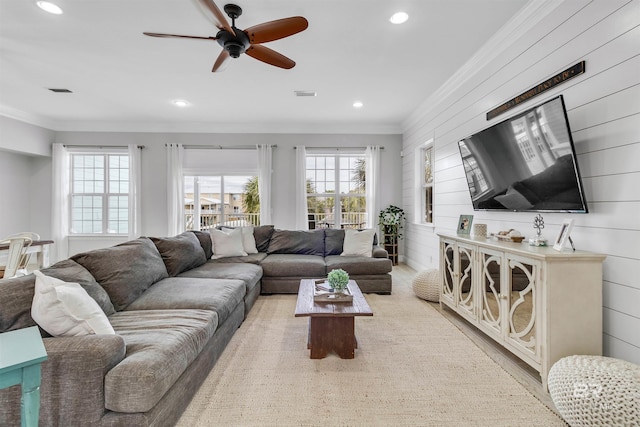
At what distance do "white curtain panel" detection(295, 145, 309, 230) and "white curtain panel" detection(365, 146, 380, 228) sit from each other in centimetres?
126

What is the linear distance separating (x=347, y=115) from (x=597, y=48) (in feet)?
12.3

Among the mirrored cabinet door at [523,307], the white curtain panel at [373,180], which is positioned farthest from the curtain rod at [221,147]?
the mirrored cabinet door at [523,307]

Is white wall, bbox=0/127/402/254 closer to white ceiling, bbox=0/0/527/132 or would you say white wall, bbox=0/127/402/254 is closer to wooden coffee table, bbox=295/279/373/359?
white ceiling, bbox=0/0/527/132

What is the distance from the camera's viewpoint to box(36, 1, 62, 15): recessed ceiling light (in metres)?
2.44

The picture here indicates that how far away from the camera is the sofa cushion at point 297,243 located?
4.56 m

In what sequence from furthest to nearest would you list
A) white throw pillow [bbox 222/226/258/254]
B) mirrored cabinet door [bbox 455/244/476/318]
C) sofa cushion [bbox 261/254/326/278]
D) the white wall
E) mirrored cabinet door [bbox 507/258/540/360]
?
the white wall → white throw pillow [bbox 222/226/258/254] → sofa cushion [bbox 261/254/326/278] → mirrored cabinet door [bbox 455/244/476/318] → mirrored cabinet door [bbox 507/258/540/360]

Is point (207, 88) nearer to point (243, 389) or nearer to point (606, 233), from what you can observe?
point (243, 389)

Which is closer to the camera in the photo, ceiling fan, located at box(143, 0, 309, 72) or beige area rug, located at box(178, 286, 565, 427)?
beige area rug, located at box(178, 286, 565, 427)

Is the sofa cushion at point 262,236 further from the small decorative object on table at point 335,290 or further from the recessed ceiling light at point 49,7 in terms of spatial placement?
the recessed ceiling light at point 49,7

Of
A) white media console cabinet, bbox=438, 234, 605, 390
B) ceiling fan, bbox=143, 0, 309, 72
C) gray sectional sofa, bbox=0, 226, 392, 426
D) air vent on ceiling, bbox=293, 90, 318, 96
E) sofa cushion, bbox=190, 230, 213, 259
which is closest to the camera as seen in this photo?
gray sectional sofa, bbox=0, 226, 392, 426

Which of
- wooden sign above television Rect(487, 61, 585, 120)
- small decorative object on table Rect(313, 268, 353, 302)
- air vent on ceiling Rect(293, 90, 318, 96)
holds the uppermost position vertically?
air vent on ceiling Rect(293, 90, 318, 96)

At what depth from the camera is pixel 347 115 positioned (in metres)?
5.38

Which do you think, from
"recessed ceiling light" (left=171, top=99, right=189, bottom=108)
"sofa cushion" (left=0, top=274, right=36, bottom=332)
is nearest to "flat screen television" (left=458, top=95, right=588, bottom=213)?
"sofa cushion" (left=0, top=274, right=36, bottom=332)

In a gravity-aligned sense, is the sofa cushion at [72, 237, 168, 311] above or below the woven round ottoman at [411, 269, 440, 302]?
above
